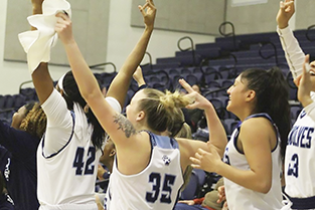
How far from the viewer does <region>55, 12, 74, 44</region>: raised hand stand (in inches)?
78.7

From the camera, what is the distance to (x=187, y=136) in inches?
127

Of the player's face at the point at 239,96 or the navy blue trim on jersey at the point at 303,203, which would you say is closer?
the navy blue trim on jersey at the point at 303,203

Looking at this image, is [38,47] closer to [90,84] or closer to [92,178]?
[90,84]

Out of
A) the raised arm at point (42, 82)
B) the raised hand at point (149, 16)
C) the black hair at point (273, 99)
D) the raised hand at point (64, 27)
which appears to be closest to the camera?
the raised hand at point (64, 27)

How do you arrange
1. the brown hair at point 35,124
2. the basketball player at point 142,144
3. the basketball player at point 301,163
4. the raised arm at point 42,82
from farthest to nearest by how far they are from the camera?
the brown hair at point 35,124 < the basketball player at point 301,163 < the raised arm at point 42,82 < the basketball player at point 142,144

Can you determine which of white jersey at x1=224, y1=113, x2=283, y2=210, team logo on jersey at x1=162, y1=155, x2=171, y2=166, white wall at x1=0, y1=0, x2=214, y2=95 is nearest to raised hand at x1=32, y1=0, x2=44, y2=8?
team logo on jersey at x1=162, y1=155, x2=171, y2=166

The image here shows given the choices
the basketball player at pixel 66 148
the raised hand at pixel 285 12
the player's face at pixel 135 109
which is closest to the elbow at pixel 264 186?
the player's face at pixel 135 109

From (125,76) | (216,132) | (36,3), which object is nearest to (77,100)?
(125,76)

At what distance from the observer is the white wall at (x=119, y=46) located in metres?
11.2

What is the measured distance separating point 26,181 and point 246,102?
136 centimetres

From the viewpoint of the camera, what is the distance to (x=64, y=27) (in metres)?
2.00

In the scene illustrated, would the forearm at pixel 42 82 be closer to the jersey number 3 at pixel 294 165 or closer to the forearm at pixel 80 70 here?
the forearm at pixel 80 70

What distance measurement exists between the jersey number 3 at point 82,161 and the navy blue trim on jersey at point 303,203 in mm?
1025

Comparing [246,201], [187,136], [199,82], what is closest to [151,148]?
[246,201]
